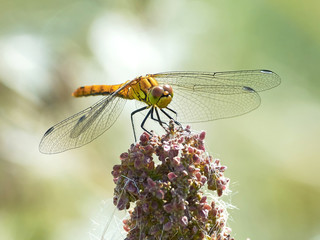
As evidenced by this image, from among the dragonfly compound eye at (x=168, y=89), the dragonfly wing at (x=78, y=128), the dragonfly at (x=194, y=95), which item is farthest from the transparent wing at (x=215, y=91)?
the dragonfly wing at (x=78, y=128)

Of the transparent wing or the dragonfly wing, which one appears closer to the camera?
the dragonfly wing

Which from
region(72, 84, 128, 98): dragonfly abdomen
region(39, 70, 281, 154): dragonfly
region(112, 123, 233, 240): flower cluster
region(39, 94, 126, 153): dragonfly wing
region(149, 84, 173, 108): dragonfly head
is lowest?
region(112, 123, 233, 240): flower cluster

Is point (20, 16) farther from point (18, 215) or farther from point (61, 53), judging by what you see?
point (18, 215)

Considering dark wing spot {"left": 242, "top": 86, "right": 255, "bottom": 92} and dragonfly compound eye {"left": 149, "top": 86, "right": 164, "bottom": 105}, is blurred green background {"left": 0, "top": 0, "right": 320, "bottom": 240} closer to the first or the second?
dark wing spot {"left": 242, "top": 86, "right": 255, "bottom": 92}

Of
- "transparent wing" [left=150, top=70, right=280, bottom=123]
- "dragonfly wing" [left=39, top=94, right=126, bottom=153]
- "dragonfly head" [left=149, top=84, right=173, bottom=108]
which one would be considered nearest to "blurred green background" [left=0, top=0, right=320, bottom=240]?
"transparent wing" [left=150, top=70, right=280, bottom=123]

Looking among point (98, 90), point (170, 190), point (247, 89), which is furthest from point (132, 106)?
point (170, 190)

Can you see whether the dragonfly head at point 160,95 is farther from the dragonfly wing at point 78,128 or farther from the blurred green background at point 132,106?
the blurred green background at point 132,106

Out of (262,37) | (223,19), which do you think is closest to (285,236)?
(262,37)
